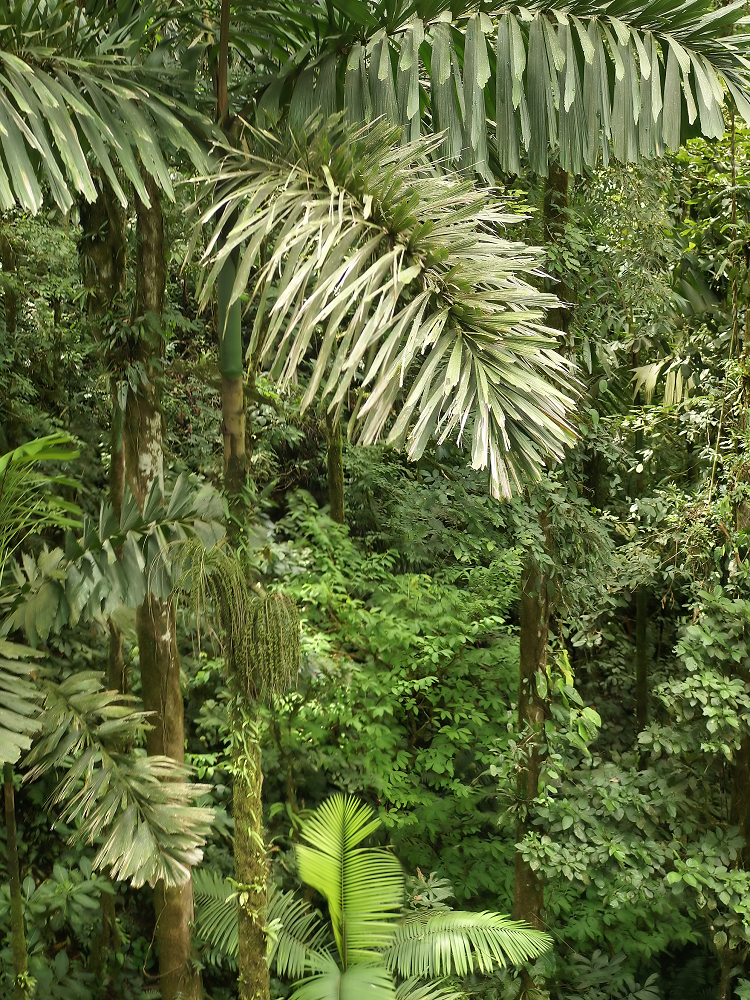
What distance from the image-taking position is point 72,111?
226 cm

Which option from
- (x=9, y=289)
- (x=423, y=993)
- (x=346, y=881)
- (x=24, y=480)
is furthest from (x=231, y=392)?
(x=9, y=289)

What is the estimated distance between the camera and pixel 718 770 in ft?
14.3

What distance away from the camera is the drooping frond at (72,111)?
1914 millimetres

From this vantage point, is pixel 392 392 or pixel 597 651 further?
pixel 597 651

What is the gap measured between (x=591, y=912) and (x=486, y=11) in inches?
214

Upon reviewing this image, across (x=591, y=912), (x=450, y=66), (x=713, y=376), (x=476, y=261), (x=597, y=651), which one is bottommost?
(x=591, y=912)

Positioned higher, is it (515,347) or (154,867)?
(515,347)

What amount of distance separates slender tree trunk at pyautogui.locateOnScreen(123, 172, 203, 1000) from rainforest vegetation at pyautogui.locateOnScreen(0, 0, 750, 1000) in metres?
0.02

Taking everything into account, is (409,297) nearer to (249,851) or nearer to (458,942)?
(249,851)

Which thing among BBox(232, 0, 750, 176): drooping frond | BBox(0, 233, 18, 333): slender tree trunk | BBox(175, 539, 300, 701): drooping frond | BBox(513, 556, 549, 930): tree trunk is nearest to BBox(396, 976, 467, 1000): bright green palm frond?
BBox(513, 556, 549, 930): tree trunk

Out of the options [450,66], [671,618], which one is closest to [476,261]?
[450,66]

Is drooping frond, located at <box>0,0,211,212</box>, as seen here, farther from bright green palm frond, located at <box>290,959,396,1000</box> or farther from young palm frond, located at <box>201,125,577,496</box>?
bright green palm frond, located at <box>290,959,396,1000</box>

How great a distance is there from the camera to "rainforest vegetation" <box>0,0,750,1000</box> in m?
2.00

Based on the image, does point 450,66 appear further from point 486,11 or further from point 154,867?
point 154,867
